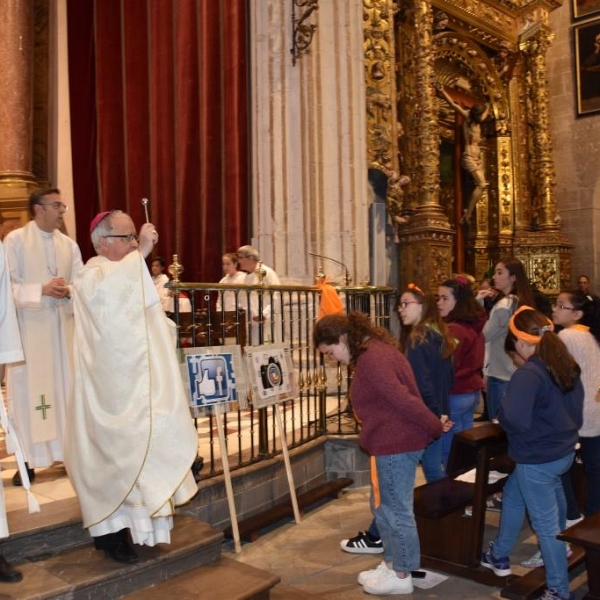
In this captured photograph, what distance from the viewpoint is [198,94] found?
8.38m

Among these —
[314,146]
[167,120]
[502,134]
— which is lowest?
[314,146]

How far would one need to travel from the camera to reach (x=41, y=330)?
404cm

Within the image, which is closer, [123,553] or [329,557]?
[123,553]

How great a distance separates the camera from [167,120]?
8570mm

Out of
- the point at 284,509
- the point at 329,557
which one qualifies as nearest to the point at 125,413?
the point at 329,557

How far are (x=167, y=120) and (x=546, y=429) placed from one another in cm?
678

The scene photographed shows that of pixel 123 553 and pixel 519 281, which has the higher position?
pixel 519 281

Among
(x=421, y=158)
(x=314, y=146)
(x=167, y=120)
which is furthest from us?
(x=421, y=158)

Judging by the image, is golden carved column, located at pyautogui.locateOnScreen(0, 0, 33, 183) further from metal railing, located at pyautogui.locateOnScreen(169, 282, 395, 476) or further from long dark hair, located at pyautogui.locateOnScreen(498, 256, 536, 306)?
long dark hair, located at pyautogui.locateOnScreen(498, 256, 536, 306)

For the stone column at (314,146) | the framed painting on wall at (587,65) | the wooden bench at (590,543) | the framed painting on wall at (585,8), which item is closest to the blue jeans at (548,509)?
the wooden bench at (590,543)

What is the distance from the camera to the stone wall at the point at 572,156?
12.6 m

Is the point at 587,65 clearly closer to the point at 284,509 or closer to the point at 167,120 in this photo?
the point at 167,120

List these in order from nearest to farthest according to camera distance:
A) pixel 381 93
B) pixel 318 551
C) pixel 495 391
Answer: pixel 318 551 → pixel 495 391 → pixel 381 93

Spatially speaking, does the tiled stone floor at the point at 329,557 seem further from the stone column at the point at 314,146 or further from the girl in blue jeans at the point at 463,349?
the stone column at the point at 314,146
